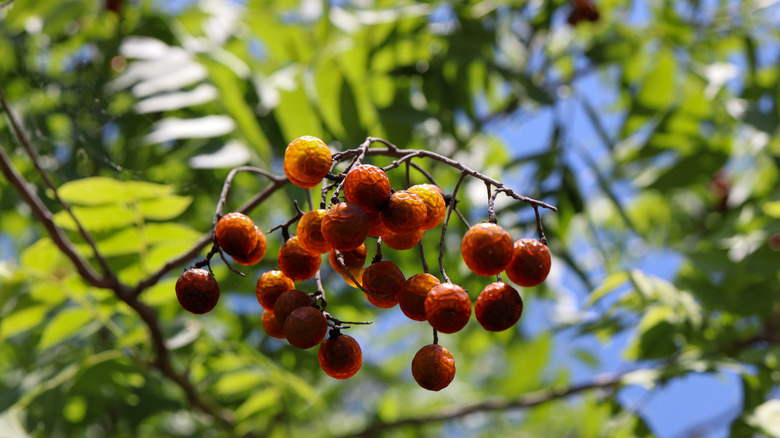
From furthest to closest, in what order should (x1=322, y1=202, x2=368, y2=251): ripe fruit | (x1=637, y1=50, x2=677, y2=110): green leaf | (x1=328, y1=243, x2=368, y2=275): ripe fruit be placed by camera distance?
(x1=637, y1=50, x2=677, y2=110): green leaf
(x1=328, y1=243, x2=368, y2=275): ripe fruit
(x1=322, y1=202, x2=368, y2=251): ripe fruit

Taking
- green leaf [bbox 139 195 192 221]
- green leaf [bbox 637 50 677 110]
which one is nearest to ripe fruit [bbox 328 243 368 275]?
green leaf [bbox 139 195 192 221]

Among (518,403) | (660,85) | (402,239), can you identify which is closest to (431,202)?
(402,239)

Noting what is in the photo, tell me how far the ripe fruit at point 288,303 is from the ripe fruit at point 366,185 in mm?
141

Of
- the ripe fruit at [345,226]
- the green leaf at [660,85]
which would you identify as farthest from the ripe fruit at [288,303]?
the green leaf at [660,85]

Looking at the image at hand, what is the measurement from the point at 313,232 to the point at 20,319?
988 millimetres

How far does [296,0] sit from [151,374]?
138 centimetres

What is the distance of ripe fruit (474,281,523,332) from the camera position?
30.0 inches

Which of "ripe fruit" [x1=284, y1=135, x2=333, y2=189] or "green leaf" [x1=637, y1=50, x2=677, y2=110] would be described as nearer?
"ripe fruit" [x1=284, y1=135, x2=333, y2=189]

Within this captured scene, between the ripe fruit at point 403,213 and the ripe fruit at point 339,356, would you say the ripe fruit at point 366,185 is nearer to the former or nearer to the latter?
the ripe fruit at point 403,213

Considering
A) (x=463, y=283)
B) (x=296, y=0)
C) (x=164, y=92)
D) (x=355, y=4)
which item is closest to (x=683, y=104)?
(x=463, y=283)

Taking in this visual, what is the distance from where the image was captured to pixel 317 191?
148 centimetres

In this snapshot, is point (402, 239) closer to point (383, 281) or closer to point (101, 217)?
point (383, 281)

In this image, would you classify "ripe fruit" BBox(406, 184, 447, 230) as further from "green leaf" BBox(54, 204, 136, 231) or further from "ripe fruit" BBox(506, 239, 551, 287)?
"green leaf" BBox(54, 204, 136, 231)

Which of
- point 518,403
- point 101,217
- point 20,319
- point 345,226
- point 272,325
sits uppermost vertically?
point 345,226
